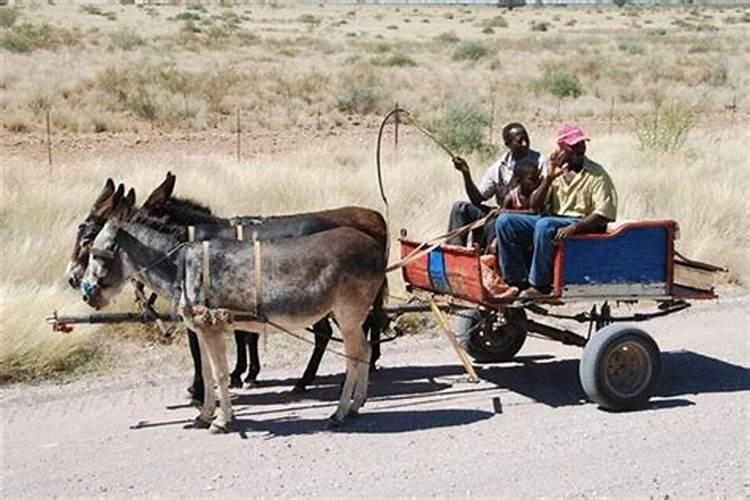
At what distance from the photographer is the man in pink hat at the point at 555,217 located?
815 centimetres

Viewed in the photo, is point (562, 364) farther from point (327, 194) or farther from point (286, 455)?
point (327, 194)

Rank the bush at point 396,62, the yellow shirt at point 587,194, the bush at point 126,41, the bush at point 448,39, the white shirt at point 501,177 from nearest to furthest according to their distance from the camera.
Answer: the yellow shirt at point 587,194 → the white shirt at point 501,177 → the bush at point 396,62 → the bush at point 126,41 → the bush at point 448,39

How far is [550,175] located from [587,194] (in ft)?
1.09

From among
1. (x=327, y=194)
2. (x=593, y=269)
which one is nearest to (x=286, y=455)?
(x=593, y=269)

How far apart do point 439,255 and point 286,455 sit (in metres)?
2.20

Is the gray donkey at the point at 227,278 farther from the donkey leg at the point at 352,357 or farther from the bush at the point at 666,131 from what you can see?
the bush at the point at 666,131

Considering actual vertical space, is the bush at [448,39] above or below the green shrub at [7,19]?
below

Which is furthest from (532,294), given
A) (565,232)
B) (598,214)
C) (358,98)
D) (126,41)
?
(126,41)

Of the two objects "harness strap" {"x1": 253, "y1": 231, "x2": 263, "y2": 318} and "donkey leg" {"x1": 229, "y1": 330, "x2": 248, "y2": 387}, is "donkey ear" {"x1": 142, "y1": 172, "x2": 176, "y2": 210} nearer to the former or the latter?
"harness strap" {"x1": 253, "y1": 231, "x2": 263, "y2": 318}

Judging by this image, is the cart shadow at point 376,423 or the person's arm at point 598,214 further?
the person's arm at point 598,214

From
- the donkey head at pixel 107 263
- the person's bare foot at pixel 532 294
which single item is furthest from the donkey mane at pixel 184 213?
the person's bare foot at pixel 532 294

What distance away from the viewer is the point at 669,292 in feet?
27.7

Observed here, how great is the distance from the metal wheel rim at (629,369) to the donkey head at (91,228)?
3632 millimetres

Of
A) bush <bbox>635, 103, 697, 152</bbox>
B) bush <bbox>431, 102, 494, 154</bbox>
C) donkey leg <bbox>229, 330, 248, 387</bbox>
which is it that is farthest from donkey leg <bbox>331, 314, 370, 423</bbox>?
bush <bbox>431, 102, 494, 154</bbox>
